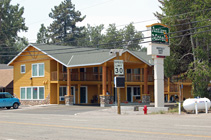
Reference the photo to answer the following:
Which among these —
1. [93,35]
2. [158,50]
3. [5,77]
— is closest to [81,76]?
[5,77]

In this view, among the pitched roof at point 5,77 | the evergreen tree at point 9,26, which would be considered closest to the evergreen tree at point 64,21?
the evergreen tree at point 9,26

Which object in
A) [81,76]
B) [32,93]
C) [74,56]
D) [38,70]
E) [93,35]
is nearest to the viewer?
[74,56]

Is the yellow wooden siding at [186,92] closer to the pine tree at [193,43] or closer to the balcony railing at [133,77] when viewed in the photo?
→ the balcony railing at [133,77]

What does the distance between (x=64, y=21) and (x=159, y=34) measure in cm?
6634

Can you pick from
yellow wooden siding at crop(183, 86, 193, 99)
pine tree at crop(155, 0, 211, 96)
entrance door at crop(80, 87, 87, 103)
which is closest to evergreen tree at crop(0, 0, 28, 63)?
entrance door at crop(80, 87, 87, 103)

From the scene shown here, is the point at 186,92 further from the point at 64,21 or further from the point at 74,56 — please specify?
the point at 64,21

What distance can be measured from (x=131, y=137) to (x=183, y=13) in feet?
74.7

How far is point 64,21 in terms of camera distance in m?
94.8

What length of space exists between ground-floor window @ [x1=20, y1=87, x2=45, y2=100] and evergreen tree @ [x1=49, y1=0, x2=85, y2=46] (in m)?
45.2

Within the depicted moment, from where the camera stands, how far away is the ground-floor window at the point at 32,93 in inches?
1822

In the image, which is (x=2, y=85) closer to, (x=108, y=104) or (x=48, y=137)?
(x=108, y=104)

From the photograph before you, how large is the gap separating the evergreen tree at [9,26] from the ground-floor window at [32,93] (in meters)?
36.4

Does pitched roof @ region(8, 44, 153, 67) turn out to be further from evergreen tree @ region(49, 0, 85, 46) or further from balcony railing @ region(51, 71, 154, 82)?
evergreen tree @ region(49, 0, 85, 46)

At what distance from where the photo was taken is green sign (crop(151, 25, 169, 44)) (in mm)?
30547
